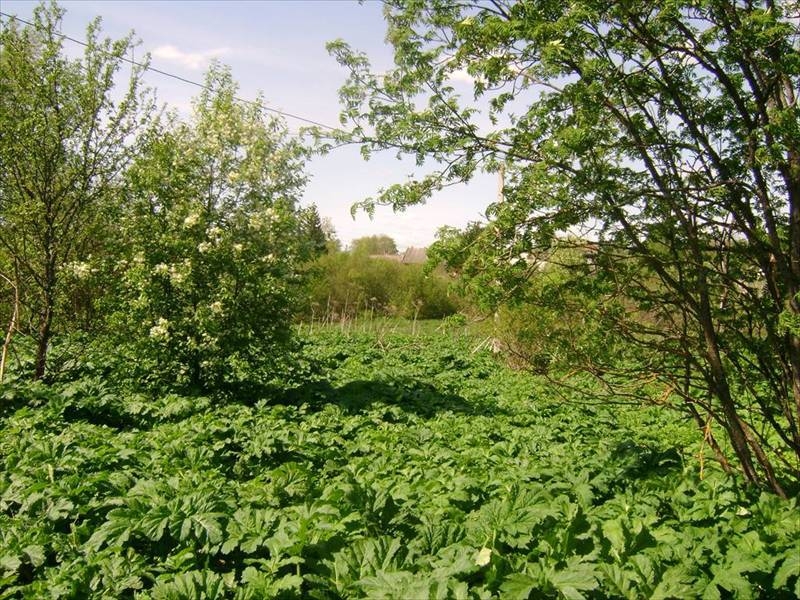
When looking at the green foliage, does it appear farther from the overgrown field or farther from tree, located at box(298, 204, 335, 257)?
the overgrown field

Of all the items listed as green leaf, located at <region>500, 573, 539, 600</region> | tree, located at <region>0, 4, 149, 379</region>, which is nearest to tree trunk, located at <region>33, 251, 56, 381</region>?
tree, located at <region>0, 4, 149, 379</region>

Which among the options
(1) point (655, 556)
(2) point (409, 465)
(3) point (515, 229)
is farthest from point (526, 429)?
(1) point (655, 556)

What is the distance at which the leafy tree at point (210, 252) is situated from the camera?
838 centimetres

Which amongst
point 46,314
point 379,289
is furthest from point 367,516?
point 379,289

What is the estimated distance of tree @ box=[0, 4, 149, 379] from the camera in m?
8.68

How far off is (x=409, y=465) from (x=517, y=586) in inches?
93.1

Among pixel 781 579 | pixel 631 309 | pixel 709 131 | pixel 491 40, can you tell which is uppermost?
pixel 491 40

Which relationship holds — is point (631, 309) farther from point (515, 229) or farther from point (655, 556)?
point (655, 556)

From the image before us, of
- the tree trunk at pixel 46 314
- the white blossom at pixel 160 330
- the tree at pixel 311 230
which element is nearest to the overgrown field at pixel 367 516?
the white blossom at pixel 160 330

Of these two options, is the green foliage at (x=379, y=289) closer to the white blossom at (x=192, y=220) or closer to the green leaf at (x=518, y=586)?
the white blossom at (x=192, y=220)

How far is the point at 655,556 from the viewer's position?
3.06 metres

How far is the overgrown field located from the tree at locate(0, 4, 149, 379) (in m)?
3.06

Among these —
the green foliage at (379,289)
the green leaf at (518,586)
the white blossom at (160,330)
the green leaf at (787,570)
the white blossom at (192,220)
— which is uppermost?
the green foliage at (379,289)

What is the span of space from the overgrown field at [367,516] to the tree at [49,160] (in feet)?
10.1
